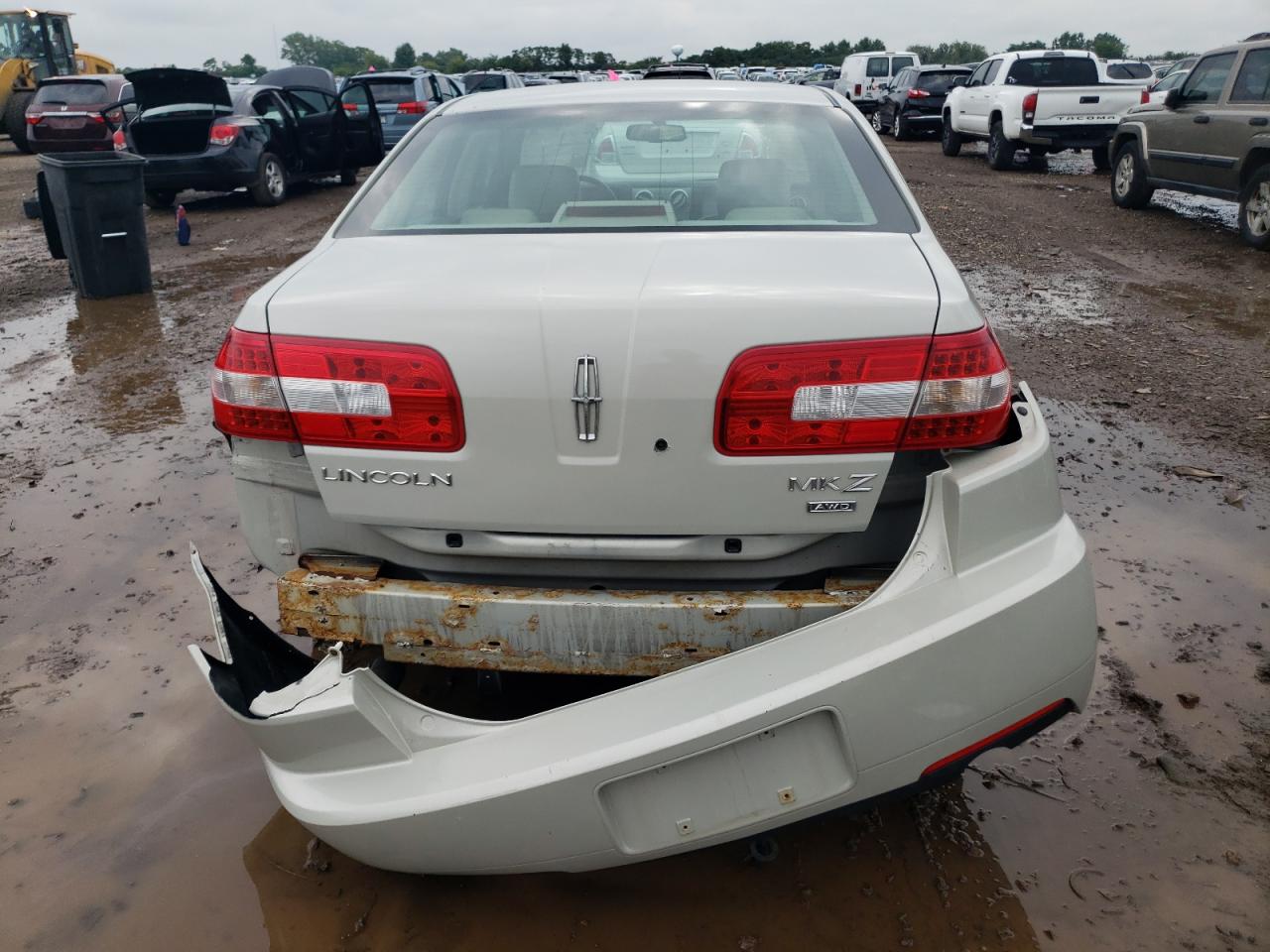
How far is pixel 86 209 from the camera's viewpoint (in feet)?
26.7

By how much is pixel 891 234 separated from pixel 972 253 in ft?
25.7

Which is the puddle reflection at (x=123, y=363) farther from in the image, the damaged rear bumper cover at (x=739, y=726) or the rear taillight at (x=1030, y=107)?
the rear taillight at (x=1030, y=107)

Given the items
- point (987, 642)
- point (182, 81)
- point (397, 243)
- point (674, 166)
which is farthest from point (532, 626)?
point (182, 81)

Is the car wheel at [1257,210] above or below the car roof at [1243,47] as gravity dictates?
below

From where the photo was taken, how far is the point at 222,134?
39.5 ft

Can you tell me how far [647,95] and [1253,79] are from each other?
8828mm

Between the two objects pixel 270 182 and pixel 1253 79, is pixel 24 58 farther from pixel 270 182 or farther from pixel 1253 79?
pixel 1253 79

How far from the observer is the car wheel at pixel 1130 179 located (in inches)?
456

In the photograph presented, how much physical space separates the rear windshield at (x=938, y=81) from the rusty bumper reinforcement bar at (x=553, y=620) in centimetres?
2275

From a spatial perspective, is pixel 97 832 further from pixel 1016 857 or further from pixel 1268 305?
pixel 1268 305

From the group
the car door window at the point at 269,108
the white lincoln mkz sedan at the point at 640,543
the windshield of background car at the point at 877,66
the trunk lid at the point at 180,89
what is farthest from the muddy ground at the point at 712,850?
the windshield of background car at the point at 877,66

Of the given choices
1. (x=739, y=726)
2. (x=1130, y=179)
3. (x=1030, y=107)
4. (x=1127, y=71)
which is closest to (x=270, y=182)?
(x=1130, y=179)

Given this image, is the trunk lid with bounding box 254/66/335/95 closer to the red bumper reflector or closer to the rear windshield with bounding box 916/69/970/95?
the rear windshield with bounding box 916/69/970/95

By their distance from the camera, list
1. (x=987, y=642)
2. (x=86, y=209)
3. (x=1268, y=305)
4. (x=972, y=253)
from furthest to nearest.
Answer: (x=972, y=253)
(x=86, y=209)
(x=1268, y=305)
(x=987, y=642)
